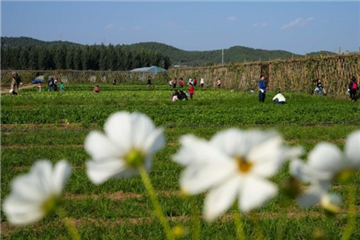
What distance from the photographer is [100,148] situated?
0.44 metres

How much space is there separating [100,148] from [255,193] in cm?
16

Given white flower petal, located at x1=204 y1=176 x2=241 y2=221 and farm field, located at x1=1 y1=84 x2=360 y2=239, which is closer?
white flower petal, located at x1=204 y1=176 x2=241 y2=221

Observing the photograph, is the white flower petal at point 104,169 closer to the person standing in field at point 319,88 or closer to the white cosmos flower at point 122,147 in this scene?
the white cosmos flower at point 122,147

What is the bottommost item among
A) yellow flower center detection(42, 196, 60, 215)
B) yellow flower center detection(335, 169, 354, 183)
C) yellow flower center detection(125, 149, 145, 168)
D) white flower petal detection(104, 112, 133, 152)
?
yellow flower center detection(42, 196, 60, 215)

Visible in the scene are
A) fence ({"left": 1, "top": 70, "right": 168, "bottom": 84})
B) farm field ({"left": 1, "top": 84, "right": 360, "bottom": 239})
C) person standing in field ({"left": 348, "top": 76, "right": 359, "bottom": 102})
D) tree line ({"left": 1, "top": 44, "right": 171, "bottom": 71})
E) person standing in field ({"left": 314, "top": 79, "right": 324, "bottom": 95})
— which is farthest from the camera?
tree line ({"left": 1, "top": 44, "right": 171, "bottom": 71})

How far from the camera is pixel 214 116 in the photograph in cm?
1308

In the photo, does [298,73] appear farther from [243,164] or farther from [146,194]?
[243,164]

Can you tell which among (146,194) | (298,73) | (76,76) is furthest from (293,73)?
(76,76)

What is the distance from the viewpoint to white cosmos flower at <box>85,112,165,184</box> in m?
0.43

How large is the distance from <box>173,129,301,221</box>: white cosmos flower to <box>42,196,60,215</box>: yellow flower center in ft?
0.42

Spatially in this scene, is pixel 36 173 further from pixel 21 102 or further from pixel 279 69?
pixel 279 69

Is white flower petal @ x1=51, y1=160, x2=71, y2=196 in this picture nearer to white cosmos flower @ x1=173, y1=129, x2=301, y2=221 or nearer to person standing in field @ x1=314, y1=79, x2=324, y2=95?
white cosmos flower @ x1=173, y1=129, x2=301, y2=221

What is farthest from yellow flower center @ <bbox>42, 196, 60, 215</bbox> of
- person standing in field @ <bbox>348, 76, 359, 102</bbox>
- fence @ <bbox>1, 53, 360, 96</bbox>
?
fence @ <bbox>1, 53, 360, 96</bbox>

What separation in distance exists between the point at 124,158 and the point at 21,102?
19.9m
